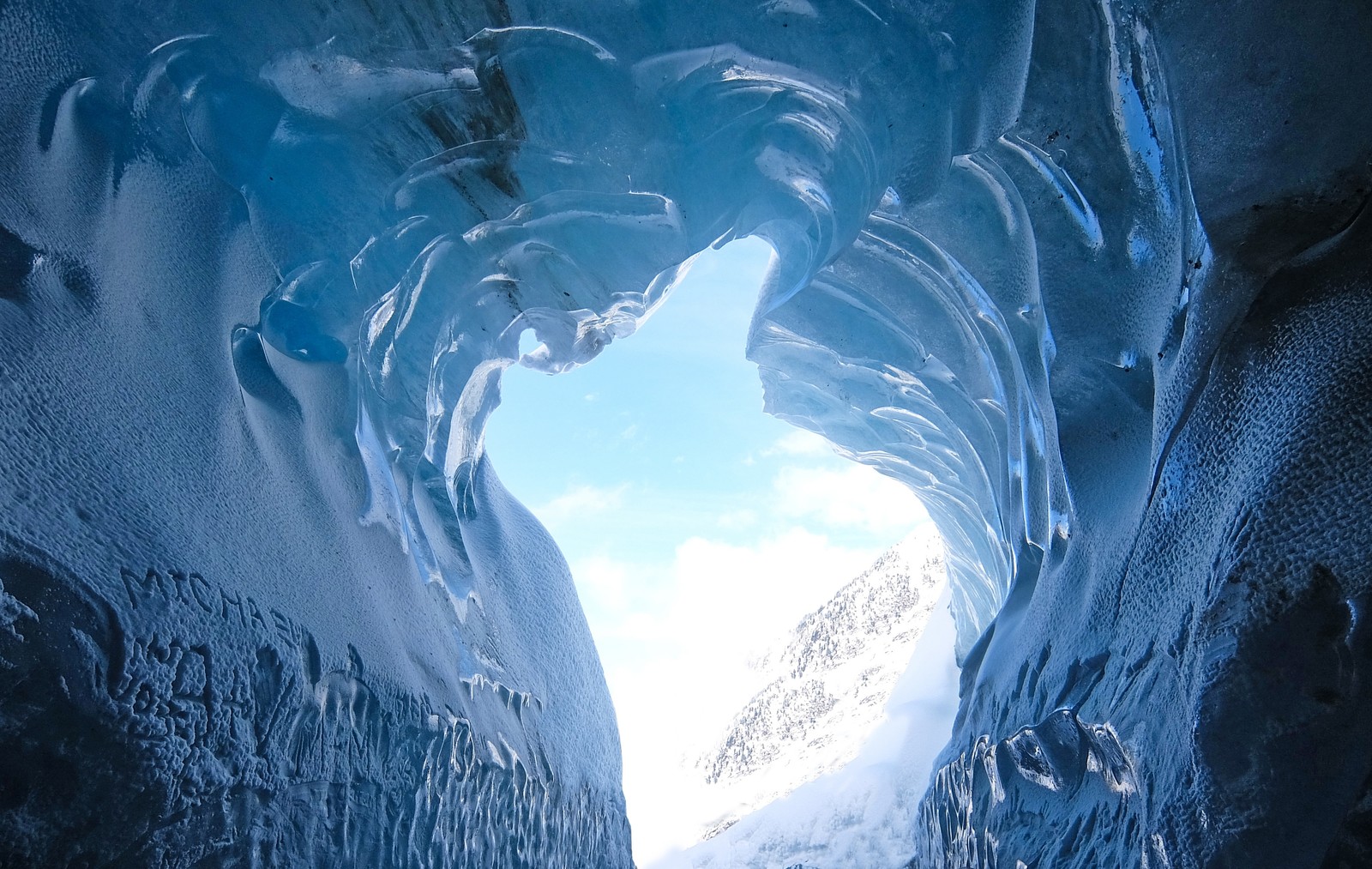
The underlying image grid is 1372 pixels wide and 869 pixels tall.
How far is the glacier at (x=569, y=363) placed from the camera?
4.65 feet

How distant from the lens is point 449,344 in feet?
10.3

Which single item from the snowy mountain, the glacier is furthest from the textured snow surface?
the glacier

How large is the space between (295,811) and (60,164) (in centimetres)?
A: 157

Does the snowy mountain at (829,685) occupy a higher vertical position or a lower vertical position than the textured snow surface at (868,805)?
higher

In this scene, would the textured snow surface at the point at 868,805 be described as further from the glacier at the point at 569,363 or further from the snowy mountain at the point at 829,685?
the glacier at the point at 569,363

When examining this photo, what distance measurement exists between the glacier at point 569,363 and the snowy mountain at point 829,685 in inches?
334

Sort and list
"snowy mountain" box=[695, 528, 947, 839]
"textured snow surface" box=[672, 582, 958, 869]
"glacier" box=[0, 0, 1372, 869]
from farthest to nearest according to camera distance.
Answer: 1. "snowy mountain" box=[695, 528, 947, 839]
2. "textured snow surface" box=[672, 582, 958, 869]
3. "glacier" box=[0, 0, 1372, 869]

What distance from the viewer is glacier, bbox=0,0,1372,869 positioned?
142cm

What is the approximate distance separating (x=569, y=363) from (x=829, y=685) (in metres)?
11.6

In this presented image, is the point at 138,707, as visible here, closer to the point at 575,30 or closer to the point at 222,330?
the point at 222,330

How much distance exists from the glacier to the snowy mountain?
334 inches

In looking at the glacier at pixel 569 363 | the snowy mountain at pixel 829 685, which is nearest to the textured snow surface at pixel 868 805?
the snowy mountain at pixel 829 685

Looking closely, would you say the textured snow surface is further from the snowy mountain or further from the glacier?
the glacier

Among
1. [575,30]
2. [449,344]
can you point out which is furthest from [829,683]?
[575,30]
